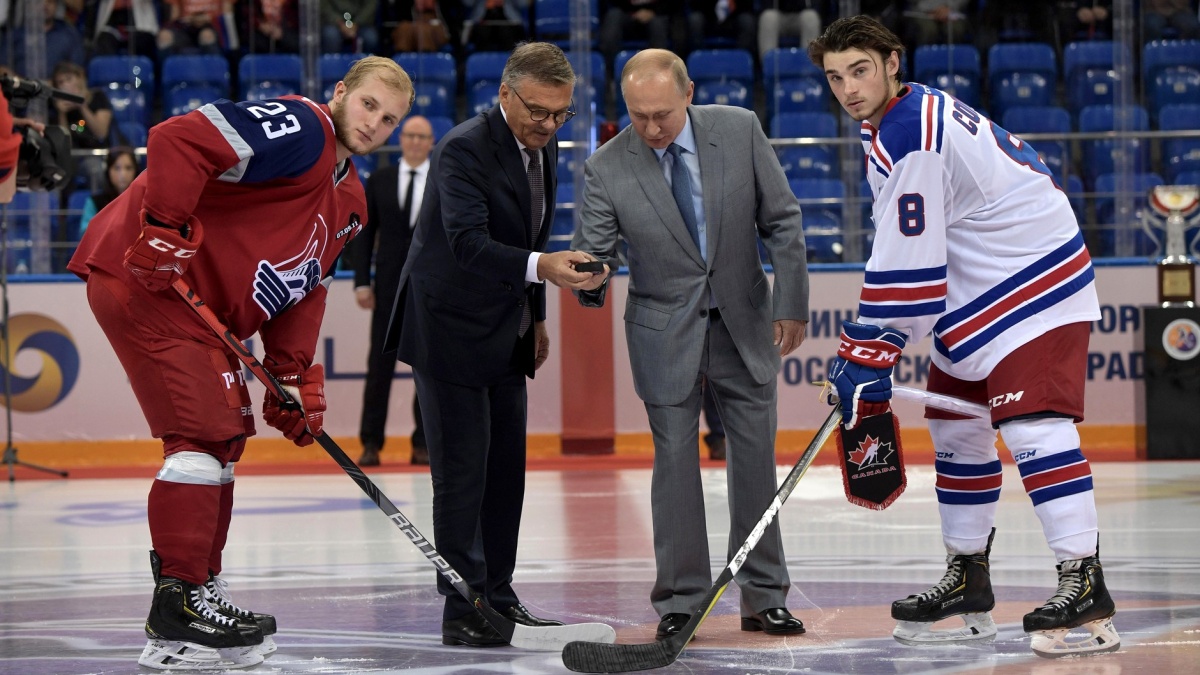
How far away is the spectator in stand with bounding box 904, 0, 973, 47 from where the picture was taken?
880cm

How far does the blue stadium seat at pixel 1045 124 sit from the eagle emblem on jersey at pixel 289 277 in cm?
569

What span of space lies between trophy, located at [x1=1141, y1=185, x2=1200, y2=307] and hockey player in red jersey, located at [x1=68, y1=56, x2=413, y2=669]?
16.7 ft

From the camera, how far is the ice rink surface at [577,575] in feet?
10.7

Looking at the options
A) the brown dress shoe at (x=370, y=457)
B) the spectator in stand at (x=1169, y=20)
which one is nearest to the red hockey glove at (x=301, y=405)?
the brown dress shoe at (x=370, y=457)

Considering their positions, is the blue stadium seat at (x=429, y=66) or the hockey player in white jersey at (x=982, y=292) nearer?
the hockey player in white jersey at (x=982, y=292)

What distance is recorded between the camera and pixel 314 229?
341 cm

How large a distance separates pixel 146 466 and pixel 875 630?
4963 mm

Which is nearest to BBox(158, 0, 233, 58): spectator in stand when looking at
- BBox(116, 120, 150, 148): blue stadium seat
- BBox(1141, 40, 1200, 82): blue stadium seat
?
BBox(116, 120, 150, 148): blue stadium seat

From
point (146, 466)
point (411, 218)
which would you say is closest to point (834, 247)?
point (411, 218)

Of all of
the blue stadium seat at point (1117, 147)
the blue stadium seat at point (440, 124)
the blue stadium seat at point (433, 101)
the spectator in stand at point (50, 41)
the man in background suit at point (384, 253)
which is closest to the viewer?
the man in background suit at point (384, 253)

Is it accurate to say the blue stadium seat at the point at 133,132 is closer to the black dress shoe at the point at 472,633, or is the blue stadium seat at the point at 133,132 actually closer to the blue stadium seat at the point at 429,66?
the blue stadium seat at the point at 429,66

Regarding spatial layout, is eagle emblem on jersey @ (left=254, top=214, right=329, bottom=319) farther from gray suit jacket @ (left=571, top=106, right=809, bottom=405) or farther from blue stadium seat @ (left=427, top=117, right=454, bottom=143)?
blue stadium seat @ (left=427, top=117, right=454, bottom=143)

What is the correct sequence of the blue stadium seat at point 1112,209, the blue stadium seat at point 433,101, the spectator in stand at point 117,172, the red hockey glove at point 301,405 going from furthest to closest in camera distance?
the blue stadium seat at point 433,101, the blue stadium seat at point 1112,209, the spectator in stand at point 117,172, the red hockey glove at point 301,405

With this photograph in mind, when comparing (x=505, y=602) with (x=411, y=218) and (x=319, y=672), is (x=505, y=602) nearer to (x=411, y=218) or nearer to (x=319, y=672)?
(x=319, y=672)
